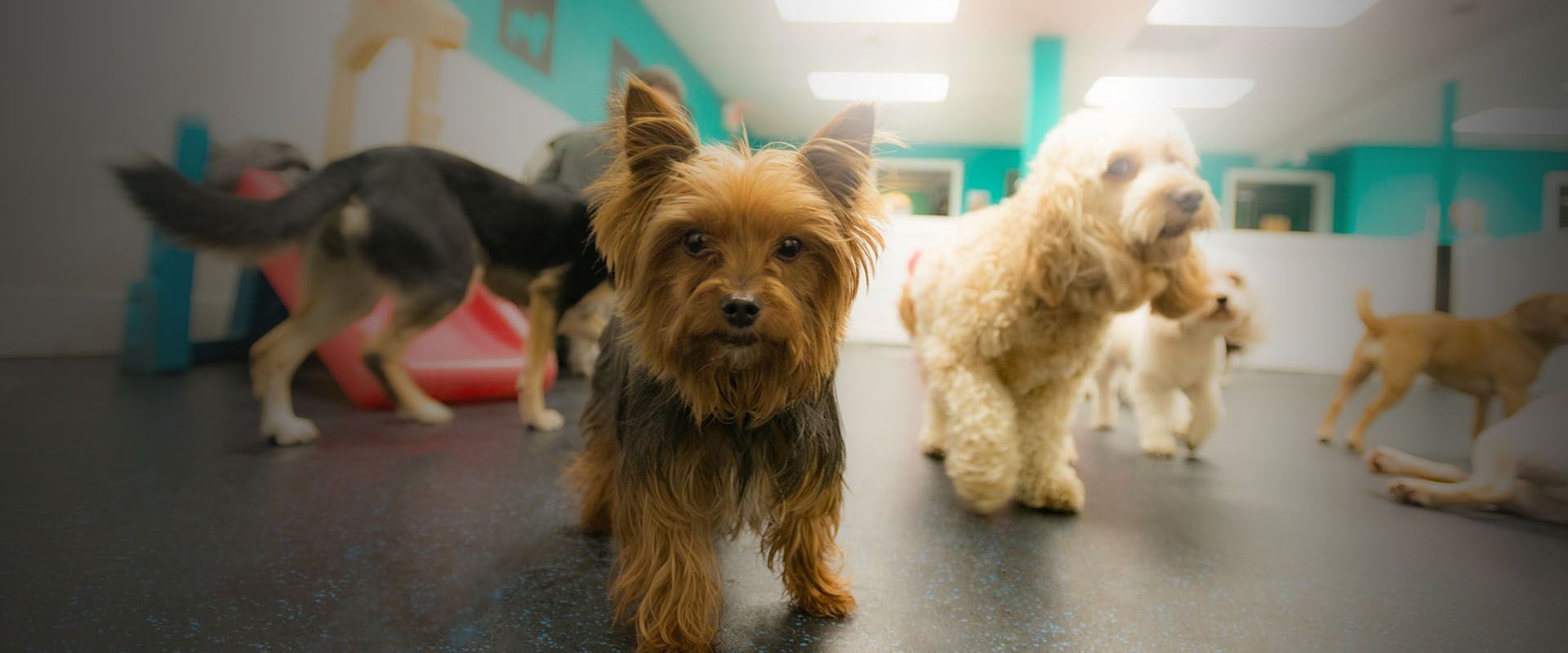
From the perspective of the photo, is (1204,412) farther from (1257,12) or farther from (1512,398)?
(1257,12)

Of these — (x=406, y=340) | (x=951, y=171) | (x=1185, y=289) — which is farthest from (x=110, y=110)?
(x=951, y=171)

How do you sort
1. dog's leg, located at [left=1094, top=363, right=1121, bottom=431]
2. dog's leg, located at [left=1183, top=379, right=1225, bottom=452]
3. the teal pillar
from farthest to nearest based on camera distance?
the teal pillar, dog's leg, located at [left=1094, top=363, right=1121, bottom=431], dog's leg, located at [left=1183, top=379, right=1225, bottom=452]

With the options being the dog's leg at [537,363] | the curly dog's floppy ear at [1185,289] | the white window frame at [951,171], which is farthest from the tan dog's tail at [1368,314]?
the dog's leg at [537,363]

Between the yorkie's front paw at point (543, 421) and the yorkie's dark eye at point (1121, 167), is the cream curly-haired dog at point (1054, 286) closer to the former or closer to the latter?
the yorkie's dark eye at point (1121, 167)

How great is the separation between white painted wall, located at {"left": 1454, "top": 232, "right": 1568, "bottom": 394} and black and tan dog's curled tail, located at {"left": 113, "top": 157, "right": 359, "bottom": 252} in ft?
10.5

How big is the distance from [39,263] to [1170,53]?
4.32 m

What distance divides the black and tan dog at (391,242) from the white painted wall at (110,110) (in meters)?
0.12

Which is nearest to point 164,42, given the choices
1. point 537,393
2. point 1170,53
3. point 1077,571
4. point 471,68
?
point 471,68

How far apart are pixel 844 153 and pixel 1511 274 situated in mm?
1728

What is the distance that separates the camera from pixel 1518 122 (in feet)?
4.74

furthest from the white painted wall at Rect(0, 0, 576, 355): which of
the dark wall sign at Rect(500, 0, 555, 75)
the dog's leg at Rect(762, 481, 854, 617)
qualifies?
the dog's leg at Rect(762, 481, 854, 617)

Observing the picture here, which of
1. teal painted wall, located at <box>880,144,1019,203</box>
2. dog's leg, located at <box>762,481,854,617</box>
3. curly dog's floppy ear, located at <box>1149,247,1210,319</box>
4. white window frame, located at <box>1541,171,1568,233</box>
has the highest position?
teal painted wall, located at <box>880,144,1019,203</box>

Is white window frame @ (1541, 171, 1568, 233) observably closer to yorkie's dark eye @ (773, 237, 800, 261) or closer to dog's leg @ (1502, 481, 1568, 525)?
Answer: dog's leg @ (1502, 481, 1568, 525)

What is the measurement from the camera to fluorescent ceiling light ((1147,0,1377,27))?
2.12 m
